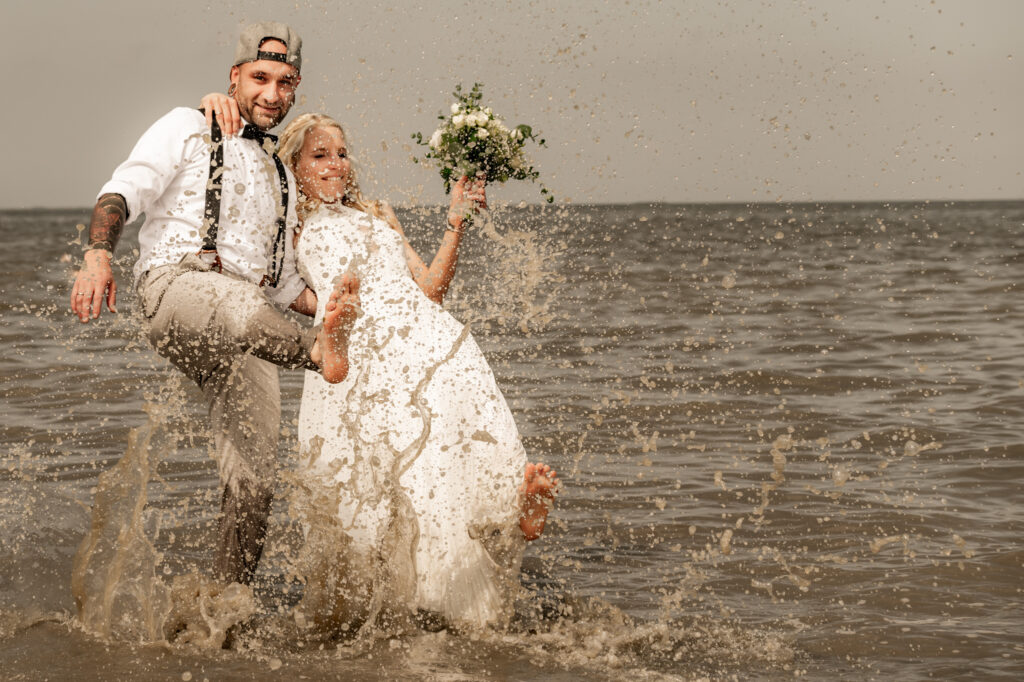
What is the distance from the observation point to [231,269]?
4691 millimetres

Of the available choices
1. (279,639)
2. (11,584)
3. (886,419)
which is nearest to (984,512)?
(886,419)

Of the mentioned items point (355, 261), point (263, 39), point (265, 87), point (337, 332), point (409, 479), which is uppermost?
point (263, 39)

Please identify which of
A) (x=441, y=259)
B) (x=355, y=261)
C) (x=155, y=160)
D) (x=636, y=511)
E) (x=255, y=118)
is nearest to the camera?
(x=155, y=160)

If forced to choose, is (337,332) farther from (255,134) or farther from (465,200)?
(465,200)

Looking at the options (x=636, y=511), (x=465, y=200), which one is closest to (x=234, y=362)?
(x=465, y=200)

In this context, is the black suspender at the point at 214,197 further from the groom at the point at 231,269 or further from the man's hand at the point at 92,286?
the man's hand at the point at 92,286

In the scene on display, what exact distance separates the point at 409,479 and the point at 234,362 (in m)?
0.88

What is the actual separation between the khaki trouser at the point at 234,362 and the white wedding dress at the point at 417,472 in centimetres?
29

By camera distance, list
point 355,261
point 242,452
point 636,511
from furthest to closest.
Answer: point 636,511 < point 355,261 < point 242,452

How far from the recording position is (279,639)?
473 centimetres

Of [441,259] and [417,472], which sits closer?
[417,472]

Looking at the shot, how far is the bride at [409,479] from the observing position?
476cm

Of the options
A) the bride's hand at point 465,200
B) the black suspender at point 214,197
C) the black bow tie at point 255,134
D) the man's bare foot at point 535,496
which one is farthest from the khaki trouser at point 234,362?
the bride's hand at point 465,200

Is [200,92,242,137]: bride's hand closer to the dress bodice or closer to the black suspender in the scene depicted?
the black suspender
